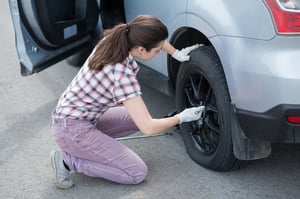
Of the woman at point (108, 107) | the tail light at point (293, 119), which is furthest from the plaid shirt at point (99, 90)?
the tail light at point (293, 119)

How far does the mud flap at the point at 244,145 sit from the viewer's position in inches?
113

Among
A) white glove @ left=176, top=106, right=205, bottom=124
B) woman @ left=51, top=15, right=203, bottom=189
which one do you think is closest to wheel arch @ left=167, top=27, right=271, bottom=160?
woman @ left=51, top=15, right=203, bottom=189

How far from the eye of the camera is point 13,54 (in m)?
5.89

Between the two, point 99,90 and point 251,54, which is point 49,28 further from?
point 251,54

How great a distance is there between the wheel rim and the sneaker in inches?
33.7

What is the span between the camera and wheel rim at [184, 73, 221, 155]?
3.19 metres

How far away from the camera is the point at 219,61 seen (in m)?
2.97

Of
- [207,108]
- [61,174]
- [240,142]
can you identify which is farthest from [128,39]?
[61,174]

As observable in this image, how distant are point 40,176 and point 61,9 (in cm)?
133

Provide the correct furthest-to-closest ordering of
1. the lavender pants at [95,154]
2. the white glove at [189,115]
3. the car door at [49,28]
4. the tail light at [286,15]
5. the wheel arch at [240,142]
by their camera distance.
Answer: the car door at [49,28]
the lavender pants at [95,154]
the white glove at [189,115]
the wheel arch at [240,142]
the tail light at [286,15]

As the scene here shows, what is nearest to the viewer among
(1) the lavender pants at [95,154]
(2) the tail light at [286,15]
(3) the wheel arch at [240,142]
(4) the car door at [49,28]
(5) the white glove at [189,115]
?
(2) the tail light at [286,15]

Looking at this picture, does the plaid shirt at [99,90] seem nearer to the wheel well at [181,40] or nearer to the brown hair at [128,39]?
the brown hair at [128,39]

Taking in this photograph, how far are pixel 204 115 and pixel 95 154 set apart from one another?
72cm

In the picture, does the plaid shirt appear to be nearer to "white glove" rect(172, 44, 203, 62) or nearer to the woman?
the woman
